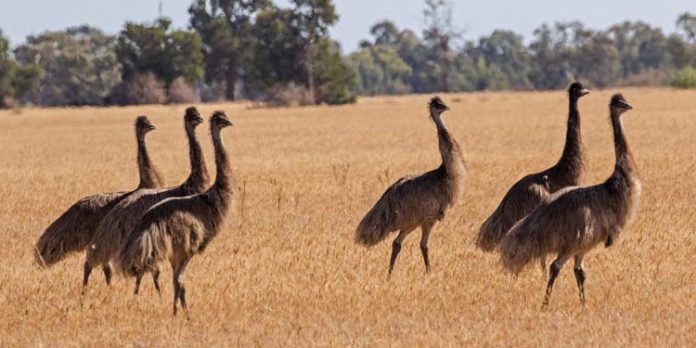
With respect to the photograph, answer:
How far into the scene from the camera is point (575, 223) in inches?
348

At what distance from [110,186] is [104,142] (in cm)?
1535

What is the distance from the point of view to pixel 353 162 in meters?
23.9

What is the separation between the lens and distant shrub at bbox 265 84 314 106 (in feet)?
214

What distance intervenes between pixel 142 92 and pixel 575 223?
61.8 metres

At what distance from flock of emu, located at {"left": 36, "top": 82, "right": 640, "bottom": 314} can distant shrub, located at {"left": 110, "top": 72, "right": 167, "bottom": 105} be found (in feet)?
188

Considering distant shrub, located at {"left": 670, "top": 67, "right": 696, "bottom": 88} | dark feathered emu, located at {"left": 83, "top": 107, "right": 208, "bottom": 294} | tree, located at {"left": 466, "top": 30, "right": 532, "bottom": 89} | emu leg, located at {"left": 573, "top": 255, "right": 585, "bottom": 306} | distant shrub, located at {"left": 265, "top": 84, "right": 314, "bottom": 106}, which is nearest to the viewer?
emu leg, located at {"left": 573, "top": 255, "right": 585, "bottom": 306}

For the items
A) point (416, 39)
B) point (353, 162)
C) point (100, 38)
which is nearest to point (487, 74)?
point (100, 38)

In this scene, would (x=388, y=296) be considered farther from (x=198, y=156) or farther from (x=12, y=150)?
(x=12, y=150)

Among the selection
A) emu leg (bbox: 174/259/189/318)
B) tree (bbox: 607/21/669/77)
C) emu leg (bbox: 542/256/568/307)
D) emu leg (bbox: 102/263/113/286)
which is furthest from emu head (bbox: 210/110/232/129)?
tree (bbox: 607/21/669/77)

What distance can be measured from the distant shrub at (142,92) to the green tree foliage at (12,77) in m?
6.38

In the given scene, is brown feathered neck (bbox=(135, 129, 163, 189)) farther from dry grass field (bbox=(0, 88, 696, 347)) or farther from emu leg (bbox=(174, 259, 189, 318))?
emu leg (bbox=(174, 259, 189, 318))

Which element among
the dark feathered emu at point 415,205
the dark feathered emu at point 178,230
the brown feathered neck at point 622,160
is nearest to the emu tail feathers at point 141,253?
the dark feathered emu at point 178,230

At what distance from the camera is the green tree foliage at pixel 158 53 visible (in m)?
71.1

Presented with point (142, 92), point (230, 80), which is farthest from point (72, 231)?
point (230, 80)
